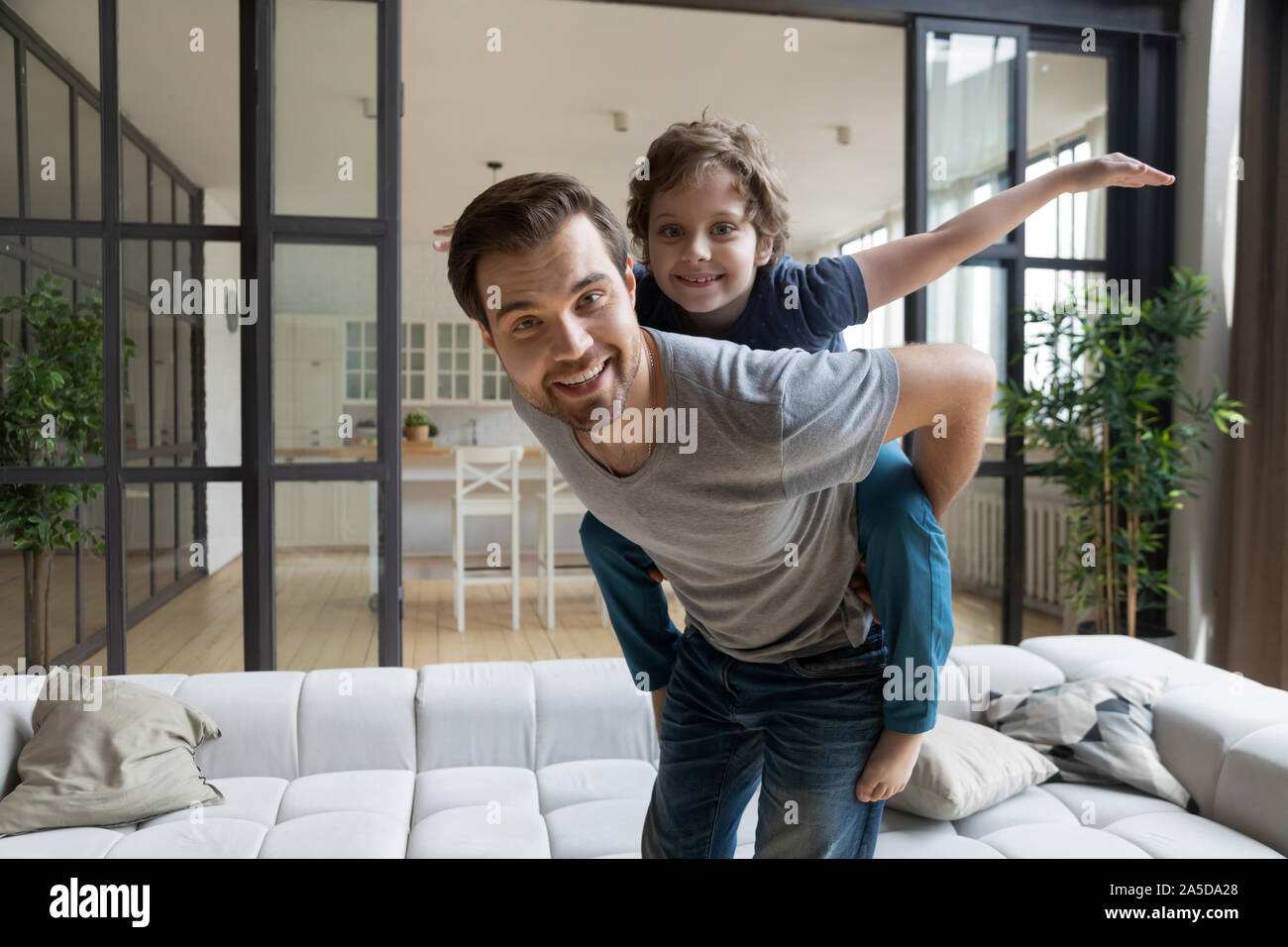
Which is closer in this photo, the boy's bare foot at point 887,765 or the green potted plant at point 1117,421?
the boy's bare foot at point 887,765

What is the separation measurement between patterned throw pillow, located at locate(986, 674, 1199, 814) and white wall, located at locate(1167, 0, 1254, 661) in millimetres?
1899

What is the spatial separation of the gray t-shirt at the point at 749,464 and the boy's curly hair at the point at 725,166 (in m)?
0.41

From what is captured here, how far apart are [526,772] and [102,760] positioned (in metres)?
1.02

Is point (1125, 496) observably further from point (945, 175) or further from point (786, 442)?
point (786, 442)

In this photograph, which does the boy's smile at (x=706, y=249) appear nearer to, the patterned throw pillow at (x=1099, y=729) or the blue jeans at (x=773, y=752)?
the blue jeans at (x=773, y=752)

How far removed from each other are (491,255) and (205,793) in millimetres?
1894

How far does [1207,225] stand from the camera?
162 inches

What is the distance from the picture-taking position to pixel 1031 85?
4141mm

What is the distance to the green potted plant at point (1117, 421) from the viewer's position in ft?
12.7

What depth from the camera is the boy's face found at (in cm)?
134

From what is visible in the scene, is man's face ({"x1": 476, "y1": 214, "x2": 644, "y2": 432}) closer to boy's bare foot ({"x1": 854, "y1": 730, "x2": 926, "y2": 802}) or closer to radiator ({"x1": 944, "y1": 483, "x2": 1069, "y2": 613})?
boy's bare foot ({"x1": 854, "y1": 730, "x2": 926, "y2": 802})

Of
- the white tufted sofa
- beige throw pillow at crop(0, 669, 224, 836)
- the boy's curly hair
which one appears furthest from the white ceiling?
beige throw pillow at crop(0, 669, 224, 836)

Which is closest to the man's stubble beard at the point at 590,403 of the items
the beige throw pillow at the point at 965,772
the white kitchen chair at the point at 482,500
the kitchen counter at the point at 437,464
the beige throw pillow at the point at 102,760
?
the beige throw pillow at the point at 965,772
